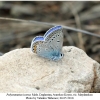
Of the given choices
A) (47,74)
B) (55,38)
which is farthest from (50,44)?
(47,74)

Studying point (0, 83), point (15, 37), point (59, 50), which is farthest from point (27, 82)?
point (15, 37)

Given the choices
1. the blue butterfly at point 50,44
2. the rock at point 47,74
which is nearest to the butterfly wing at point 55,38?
the blue butterfly at point 50,44

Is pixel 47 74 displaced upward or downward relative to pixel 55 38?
downward

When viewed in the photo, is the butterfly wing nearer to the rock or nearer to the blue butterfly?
the blue butterfly

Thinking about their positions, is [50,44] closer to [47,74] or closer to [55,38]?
[55,38]

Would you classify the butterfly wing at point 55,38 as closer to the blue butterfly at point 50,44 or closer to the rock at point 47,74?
the blue butterfly at point 50,44

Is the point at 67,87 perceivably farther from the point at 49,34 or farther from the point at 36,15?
the point at 36,15
